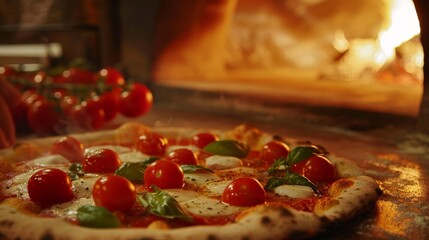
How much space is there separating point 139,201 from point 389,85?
3.30m

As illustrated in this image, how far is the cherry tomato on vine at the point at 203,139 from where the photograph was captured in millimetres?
2584

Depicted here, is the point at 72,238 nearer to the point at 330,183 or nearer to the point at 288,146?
the point at 330,183

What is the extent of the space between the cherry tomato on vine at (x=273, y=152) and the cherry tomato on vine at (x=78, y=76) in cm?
174

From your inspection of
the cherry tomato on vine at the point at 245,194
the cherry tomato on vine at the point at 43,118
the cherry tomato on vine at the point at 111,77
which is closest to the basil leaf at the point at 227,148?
the cherry tomato on vine at the point at 245,194

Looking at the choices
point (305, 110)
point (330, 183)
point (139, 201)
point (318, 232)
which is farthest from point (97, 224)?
point (305, 110)

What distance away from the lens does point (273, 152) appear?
2354mm

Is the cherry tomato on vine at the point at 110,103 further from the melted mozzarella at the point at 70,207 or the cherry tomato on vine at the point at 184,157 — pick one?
the melted mozzarella at the point at 70,207

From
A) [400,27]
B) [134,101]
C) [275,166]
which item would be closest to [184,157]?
[275,166]

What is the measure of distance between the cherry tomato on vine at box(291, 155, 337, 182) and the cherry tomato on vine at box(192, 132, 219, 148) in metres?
0.62

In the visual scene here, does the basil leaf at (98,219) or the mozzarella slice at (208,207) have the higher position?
the basil leaf at (98,219)

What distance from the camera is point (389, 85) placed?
4555 millimetres

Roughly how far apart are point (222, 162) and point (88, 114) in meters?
1.22

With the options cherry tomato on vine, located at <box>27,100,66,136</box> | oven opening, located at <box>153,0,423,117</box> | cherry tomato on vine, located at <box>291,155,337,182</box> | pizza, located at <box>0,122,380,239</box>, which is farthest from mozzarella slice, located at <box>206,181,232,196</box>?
oven opening, located at <box>153,0,423,117</box>

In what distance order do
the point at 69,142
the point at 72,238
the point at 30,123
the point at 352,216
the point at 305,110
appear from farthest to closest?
the point at 305,110, the point at 30,123, the point at 69,142, the point at 352,216, the point at 72,238
